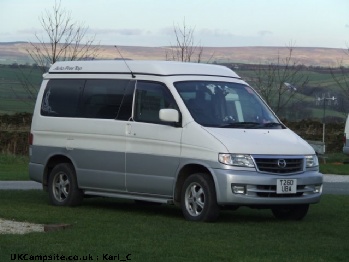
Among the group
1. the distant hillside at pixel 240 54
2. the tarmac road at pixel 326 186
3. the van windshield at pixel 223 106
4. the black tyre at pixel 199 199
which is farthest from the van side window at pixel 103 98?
the distant hillside at pixel 240 54

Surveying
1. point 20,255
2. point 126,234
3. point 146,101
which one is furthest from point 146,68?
point 20,255

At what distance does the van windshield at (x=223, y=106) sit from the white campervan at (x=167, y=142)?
2 cm

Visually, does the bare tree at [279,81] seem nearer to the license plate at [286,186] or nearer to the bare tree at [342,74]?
the bare tree at [342,74]

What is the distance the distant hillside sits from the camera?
37719mm

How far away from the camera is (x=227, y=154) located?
41.7 ft

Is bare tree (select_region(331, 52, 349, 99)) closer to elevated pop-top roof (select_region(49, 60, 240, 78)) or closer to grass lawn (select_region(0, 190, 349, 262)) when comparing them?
elevated pop-top roof (select_region(49, 60, 240, 78))

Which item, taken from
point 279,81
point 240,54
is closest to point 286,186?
point 279,81

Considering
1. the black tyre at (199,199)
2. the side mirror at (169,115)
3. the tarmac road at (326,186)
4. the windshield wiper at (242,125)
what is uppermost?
the side mirror at (169,115)

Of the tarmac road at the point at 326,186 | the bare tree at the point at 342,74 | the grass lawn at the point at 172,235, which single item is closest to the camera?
the grass lawn at the point at 172,235

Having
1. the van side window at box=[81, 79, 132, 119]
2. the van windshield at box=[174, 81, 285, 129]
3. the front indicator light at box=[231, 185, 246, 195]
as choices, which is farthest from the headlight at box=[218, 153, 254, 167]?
the van side window at box=[81, 79, 132, 119]

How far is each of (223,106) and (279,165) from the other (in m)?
1.29

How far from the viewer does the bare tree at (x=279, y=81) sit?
3650 cm

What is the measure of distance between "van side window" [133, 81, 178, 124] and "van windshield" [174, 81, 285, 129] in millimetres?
218

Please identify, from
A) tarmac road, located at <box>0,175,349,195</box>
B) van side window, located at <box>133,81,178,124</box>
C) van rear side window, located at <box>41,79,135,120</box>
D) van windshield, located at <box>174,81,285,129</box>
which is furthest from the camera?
tarmac road, located at <box>0,175,349,195</box>
